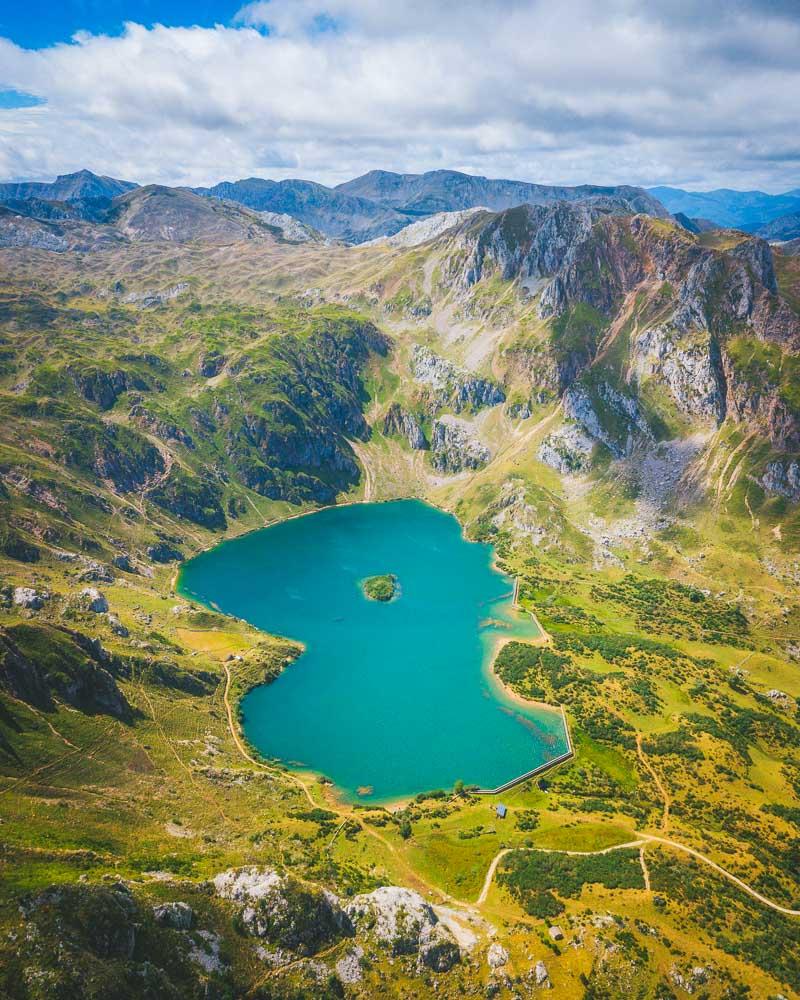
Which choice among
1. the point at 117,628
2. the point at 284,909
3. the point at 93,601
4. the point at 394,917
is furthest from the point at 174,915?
the point at 93,601

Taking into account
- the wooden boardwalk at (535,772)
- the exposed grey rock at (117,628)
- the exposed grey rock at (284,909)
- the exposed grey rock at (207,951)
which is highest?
the exposed grey rock at (207,951)

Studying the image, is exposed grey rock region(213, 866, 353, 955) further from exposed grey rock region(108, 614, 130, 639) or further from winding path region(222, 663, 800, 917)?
exposed grey rock region(108, 614, 130, 639)

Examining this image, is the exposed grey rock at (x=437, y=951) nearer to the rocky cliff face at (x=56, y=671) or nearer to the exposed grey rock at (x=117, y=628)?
the rocky cliff face at (x=56, y=671)

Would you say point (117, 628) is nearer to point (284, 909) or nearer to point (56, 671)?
point (56, 671)

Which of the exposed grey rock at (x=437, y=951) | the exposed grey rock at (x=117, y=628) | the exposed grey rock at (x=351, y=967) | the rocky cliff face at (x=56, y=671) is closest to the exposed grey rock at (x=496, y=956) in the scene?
the exposed grey rock at (x=437, y=951)

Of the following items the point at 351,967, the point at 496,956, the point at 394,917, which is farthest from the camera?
the point at 394,917

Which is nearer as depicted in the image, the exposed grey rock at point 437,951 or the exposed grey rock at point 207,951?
the exposed grey rock at point 207,951
